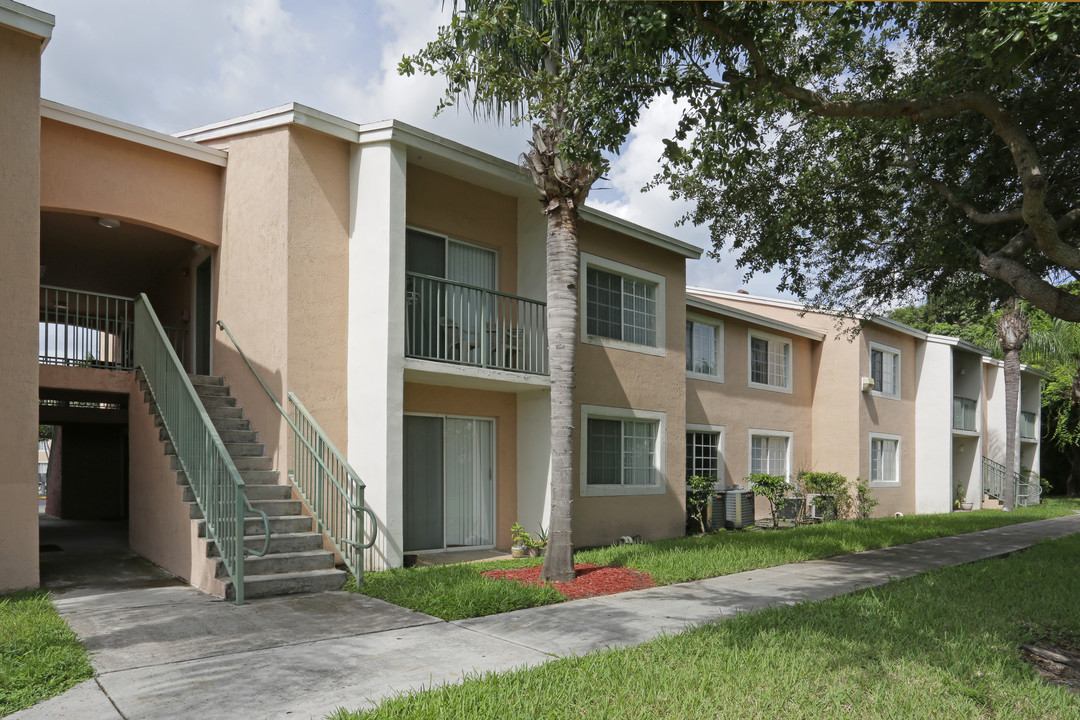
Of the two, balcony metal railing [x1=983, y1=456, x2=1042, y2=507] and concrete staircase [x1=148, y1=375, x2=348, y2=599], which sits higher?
concrete staircase [x1=148, y1=375, x2=348, y2=599]

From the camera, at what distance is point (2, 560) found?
8156 mm

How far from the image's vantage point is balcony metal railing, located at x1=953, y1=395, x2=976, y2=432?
25234 millimetres

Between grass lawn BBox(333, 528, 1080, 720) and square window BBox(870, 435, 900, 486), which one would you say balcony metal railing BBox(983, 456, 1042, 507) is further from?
grass lawn BBox(333, 528, 1080, 720)

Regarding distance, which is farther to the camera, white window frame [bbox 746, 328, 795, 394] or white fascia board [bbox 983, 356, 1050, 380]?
white fascia board [bbox 983, 356, 1050, 380]

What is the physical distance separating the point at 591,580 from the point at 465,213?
20.3 feet

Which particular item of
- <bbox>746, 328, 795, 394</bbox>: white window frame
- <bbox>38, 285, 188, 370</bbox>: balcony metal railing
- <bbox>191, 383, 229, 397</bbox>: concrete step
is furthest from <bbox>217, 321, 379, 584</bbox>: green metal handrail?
<bbox>746, 328, 795, 394</bbox>: white window frame

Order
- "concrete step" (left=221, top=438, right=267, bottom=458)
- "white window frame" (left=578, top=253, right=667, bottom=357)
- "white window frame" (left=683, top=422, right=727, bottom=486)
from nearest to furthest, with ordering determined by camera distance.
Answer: "concrete step" (left=221, top=438, right=267, bottom=458) < "white window frame" (left=578, top=253, right=667, bottom=357) < "white window frame" (left=683, top=422, right=727, bottom=486)

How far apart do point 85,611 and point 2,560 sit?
143 centimetres

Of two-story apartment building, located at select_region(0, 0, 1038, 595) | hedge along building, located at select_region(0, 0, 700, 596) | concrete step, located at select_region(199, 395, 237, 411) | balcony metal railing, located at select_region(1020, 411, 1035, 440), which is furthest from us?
balcony metal railing, located at select_region(1020, 411, 1035, 440)

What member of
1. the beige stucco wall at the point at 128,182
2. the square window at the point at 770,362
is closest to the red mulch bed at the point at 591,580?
the beige stucco wall at the point at 128,182

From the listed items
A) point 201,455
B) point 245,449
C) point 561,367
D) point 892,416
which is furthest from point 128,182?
point 892,416

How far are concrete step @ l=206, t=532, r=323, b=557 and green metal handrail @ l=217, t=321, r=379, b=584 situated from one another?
0.68 feet

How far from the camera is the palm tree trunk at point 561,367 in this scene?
9.30 meters

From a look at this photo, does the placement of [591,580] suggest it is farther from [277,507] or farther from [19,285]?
[19,285]
